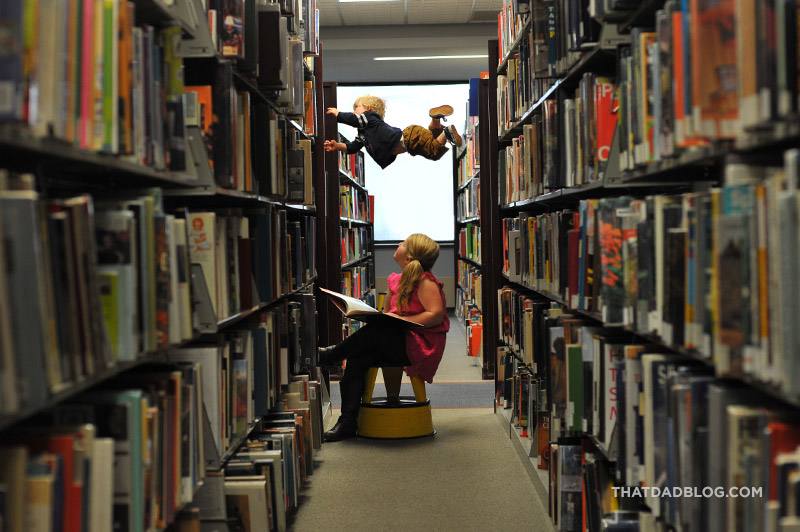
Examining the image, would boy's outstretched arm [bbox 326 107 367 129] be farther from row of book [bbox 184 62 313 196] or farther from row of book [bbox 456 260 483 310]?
row of book [bbox 184 62 313 196]

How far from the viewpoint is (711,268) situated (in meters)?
1.49

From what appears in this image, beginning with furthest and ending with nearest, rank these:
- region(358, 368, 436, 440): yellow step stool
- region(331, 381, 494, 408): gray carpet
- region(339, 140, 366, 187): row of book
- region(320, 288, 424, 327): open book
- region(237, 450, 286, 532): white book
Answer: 1. region(339, 140, 366, 187): row of book
2. region(331, 381, 494, 408): gray carpet
3. region(358, 368, 436, 440): yellow step stool
4. region(320, 288, 424, 327): open book
5. region(237, 450, 286, 532): white book

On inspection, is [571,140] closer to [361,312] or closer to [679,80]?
[679,80]

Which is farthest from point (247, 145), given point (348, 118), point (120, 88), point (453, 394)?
point (453, 394)

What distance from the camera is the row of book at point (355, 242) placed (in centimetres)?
693

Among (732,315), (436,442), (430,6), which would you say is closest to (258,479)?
(732,315)

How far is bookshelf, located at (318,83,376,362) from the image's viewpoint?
5699 mm

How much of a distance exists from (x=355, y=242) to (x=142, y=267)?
6.12 metres

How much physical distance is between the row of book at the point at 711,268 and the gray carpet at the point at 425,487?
117 centimetres

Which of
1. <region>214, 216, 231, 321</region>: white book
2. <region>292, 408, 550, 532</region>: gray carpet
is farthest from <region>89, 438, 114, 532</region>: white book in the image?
<region>292, 408, 550, 532</region>: gray carpet

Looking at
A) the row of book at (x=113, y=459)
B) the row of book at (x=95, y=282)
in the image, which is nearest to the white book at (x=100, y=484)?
the row of book at (x=113, y=459)

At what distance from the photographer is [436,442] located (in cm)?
450

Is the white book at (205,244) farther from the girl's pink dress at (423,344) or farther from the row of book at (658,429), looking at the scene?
the girl's pink dress at (423,344)

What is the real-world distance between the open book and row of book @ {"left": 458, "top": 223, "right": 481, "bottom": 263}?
235 cm
